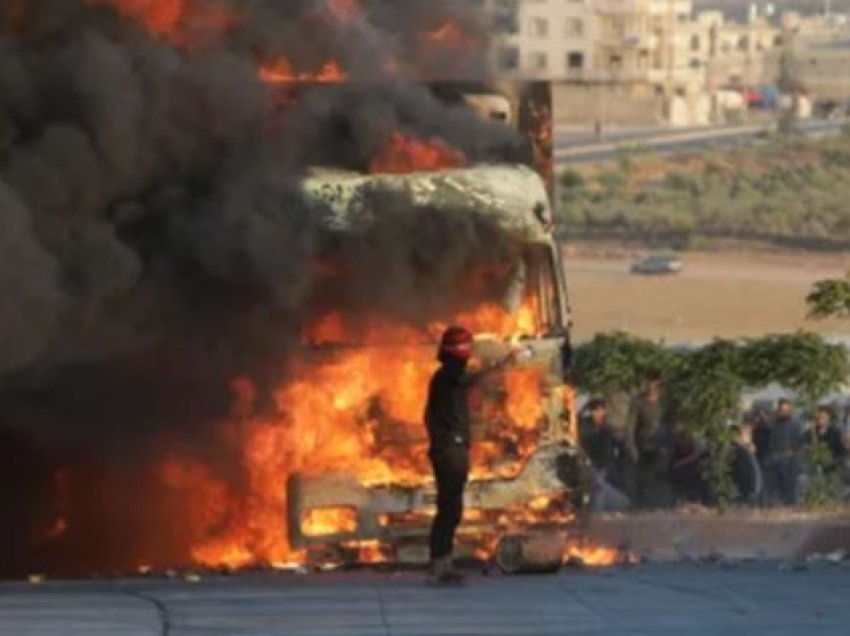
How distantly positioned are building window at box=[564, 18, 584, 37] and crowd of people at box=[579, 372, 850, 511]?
15.6m

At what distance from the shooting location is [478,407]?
72.2ft

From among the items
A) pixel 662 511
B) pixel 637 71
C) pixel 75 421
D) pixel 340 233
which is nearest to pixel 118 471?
pixel 75 421

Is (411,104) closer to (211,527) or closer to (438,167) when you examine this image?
(438,167)

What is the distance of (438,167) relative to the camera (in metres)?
22.6

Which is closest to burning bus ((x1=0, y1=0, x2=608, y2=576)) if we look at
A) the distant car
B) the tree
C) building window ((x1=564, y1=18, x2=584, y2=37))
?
the tree

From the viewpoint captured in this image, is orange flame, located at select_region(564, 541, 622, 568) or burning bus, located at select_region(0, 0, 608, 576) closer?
burning bus, located at select_region(0, 0, 608, 576)

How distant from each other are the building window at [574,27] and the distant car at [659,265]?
1729cm

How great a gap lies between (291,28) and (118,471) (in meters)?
3.30

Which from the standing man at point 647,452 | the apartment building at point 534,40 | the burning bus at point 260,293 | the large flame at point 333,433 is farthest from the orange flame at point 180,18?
the standing man at point 647,452

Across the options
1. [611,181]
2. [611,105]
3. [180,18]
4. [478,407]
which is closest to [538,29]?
[180,18]

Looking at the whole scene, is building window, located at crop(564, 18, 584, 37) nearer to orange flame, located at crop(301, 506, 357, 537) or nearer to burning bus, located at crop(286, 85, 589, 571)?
burning bus, located at crop(286, 85, 589, 571)

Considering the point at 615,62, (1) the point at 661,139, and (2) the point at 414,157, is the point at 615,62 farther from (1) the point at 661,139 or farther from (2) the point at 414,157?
(2) the point at 414,157

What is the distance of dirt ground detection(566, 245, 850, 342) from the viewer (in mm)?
57625

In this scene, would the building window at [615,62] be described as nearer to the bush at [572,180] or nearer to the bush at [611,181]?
the bush at [572,180]
